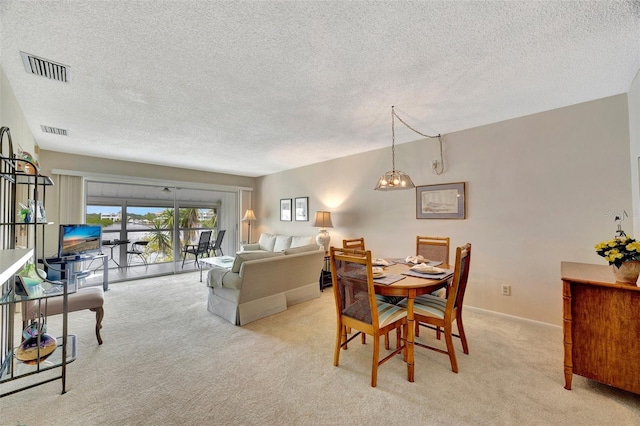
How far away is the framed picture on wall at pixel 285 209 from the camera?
20.3 feet

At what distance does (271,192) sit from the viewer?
6762mm

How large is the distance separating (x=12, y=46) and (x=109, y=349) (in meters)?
2.56

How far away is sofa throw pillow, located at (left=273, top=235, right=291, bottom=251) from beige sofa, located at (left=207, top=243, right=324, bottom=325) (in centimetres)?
193

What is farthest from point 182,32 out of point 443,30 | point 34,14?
point 443,30

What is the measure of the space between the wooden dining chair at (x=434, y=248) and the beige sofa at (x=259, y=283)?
1.43 meters

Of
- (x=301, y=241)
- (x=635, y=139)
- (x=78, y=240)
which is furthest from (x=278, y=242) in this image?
(x=635, y=139)

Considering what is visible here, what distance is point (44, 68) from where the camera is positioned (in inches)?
80.5

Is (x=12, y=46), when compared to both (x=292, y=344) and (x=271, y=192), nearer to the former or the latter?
(x=292, y=344)

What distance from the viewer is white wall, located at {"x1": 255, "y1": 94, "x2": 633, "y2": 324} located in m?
2.61

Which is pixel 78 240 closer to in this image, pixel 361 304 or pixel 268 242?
pixel 268 242

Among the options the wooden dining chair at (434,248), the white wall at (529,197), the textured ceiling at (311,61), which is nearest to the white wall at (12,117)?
the textured ceiling at (311,61)

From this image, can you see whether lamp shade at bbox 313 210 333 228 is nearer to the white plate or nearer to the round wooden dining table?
the white plate

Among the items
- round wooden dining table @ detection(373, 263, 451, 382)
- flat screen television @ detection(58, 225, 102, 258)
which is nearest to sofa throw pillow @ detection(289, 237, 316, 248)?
round wooden dining table @ detection(373, 263, 451, 382)

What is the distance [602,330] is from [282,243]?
4828mm
